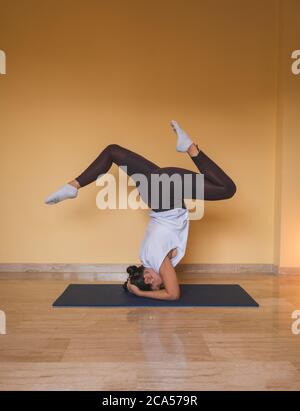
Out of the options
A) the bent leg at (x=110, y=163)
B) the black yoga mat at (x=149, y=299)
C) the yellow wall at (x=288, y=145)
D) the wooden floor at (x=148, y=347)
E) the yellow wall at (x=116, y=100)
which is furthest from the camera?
the yellow wall at (x=116, y=100)

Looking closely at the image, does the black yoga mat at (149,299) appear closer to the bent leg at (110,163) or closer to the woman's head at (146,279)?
the woman's head at (146,279)

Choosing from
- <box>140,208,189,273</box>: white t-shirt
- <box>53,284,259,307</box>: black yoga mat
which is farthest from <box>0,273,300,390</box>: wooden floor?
<box>140,208,189,273</box>: white t-shirt

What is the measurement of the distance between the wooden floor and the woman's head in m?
0.29

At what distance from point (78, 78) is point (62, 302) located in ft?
7.94

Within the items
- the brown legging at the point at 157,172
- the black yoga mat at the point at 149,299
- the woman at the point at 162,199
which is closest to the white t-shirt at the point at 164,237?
the woman at the point at 162,199

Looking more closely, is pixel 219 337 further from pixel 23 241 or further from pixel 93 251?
pixel 23 241

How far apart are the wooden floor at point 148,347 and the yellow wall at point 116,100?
1.14 meters

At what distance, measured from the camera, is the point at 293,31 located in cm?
377

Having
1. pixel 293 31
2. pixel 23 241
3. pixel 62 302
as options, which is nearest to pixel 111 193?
pixel 23 241

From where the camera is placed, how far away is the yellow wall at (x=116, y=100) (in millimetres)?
3896

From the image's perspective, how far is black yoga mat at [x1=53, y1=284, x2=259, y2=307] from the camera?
273 centimetres

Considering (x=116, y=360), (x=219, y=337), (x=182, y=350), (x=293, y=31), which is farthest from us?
(x=293, y=31)

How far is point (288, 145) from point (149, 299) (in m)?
2.24

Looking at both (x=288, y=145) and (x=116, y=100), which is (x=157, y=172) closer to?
(x=116, y=100)
